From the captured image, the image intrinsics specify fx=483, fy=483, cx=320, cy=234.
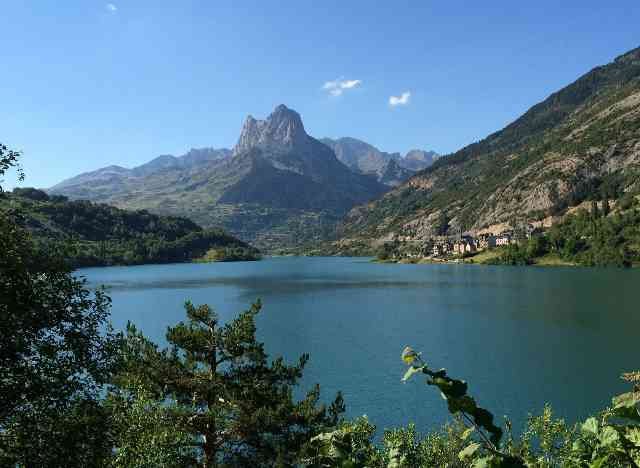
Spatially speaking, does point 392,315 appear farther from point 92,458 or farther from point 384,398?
point 92,458

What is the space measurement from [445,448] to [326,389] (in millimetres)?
28482

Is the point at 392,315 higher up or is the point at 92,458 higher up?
the point at 92,458

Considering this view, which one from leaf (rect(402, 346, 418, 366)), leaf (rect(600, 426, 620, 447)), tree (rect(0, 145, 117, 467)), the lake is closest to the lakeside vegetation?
tree (rect(0, 145, 117, 467))

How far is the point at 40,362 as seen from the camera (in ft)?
62.7

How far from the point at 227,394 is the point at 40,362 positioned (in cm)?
929

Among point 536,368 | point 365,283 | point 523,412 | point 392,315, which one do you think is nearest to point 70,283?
point 523,412

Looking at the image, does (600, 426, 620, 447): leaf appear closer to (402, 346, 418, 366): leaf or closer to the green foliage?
(402, 346, 418, 366): leaf

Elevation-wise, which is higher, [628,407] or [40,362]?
[628,407]

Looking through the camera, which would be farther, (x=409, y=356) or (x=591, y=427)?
(x=591, y=427)

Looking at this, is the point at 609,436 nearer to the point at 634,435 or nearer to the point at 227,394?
the point at 634,435

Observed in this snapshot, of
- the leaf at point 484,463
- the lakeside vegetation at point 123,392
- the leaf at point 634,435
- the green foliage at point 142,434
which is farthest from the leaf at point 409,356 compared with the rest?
the green foliage at point 142,434

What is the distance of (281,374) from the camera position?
93.2ft

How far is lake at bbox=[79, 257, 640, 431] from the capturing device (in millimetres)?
53344

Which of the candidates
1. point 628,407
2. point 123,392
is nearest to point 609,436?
point 628,407
